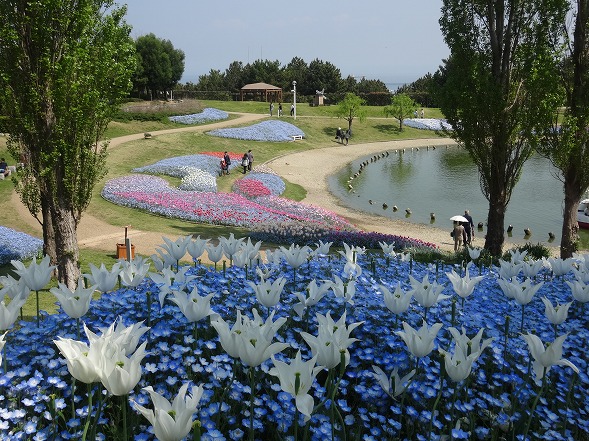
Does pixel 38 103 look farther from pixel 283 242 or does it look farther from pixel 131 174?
pixel 131 174

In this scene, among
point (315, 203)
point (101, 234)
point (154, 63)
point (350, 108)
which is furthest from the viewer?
point (154, 63)

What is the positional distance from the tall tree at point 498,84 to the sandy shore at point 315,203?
6.40 meters

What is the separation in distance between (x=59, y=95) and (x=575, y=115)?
1277cm

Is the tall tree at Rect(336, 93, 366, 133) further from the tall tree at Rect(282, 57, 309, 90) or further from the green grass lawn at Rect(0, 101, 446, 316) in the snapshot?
the tall tree at Rect(282, 57, 309, 90)

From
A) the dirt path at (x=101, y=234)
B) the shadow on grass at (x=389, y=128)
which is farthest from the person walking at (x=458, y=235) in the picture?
the shadow on grass at (x=389, y=128)

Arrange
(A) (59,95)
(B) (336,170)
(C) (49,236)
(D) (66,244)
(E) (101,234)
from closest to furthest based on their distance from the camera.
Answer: (A) (59,95)
(D) (66,244)
(C) (49,236)
(E) (101,234)
(B) (336,170)

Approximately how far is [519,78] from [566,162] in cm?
257

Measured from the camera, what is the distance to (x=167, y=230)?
777 inches

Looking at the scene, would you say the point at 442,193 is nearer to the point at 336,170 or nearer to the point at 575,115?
the point at 336,170

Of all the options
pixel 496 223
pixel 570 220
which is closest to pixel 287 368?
pixel 496 223

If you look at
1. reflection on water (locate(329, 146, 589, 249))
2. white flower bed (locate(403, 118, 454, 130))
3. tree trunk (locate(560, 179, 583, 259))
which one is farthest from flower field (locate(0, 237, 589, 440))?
white flower bed (locate(403, 118, 454, 130))

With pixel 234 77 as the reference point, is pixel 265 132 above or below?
below

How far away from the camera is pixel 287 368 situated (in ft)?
12.2

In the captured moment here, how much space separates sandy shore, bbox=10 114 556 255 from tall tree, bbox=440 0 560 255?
6396mm
